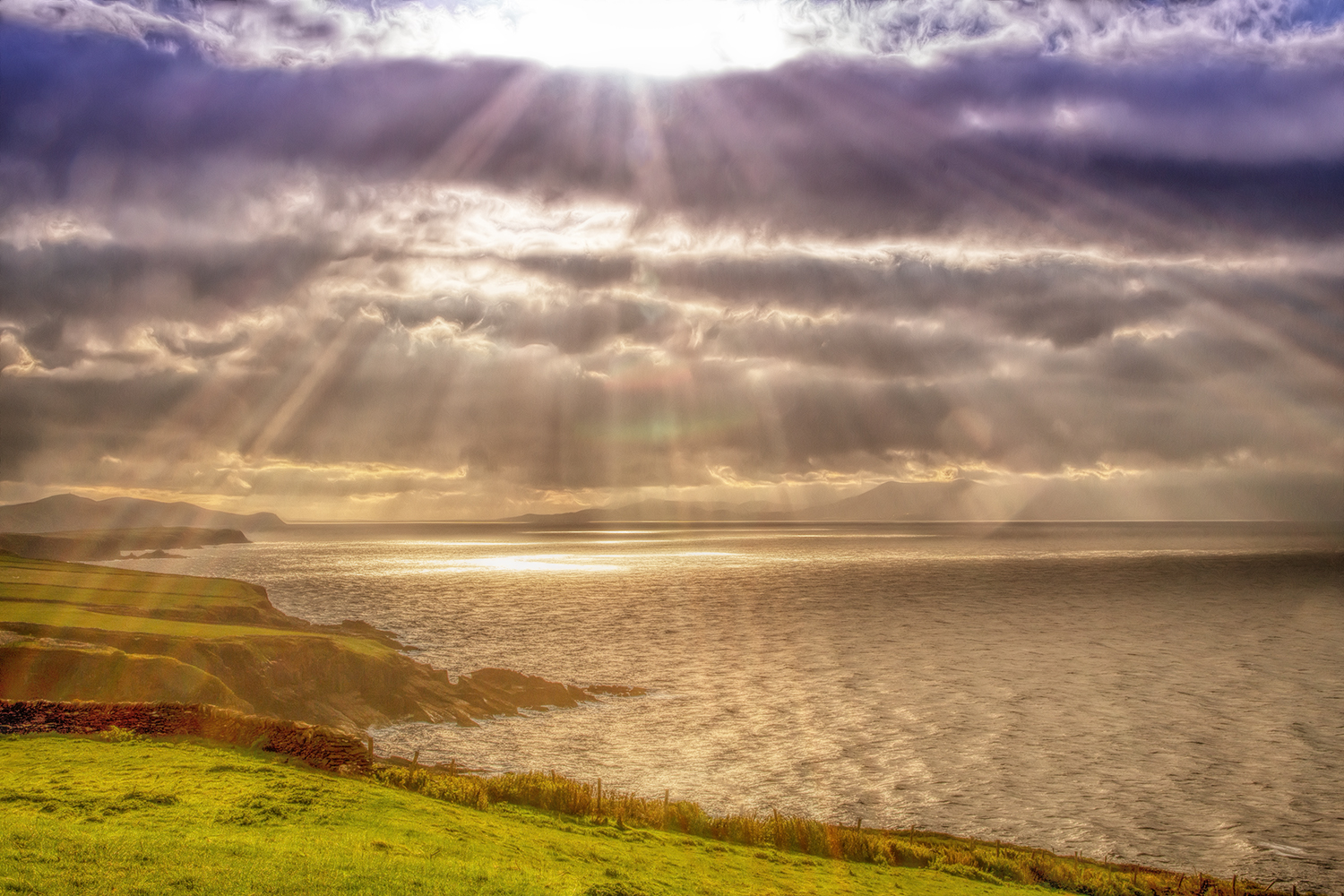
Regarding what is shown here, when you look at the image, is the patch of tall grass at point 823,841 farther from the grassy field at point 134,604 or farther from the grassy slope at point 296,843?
the grassy field at point 134,604

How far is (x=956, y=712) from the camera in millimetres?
47062

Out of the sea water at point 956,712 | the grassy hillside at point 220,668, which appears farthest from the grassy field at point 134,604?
the sea water at point 956,712

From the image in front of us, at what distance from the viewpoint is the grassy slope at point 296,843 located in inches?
519

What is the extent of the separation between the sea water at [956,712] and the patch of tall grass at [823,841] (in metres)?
5.33

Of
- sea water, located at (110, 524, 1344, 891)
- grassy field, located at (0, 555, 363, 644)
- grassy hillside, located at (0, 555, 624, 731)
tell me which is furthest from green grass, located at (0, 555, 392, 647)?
sea water, located at (110, 524, 1344, 891)

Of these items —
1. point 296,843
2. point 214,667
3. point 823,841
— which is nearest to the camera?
point 296,843

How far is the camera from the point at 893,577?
154 meters

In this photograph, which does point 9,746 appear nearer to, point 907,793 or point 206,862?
point 206,862

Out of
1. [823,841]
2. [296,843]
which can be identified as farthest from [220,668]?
[823,841]

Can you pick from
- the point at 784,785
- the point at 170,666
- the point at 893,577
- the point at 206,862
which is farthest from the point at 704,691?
the point at 893,577

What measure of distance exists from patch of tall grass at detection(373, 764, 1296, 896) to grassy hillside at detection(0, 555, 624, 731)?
58.3ft

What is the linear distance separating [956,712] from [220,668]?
38.3 meters

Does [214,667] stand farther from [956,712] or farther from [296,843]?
[956,712]

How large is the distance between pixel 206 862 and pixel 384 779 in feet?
26.0
